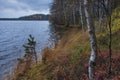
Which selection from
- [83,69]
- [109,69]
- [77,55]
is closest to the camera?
[109,69]

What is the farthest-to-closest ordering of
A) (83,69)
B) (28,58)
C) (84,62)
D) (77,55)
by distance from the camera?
(28,58), (77,55), (84,62), (83,69)

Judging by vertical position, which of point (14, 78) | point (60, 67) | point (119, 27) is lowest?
point (14, 78)

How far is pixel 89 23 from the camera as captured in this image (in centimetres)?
924

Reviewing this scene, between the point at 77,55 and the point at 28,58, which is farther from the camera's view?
the point at 28,58

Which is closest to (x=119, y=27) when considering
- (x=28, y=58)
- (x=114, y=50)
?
(x=114, y=50)

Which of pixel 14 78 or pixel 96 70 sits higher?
pixel 96 70

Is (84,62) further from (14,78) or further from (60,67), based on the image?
(14,78)

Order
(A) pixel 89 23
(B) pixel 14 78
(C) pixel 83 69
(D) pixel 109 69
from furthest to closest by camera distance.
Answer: (B) pixel 14 78
(C) pixel 83 69
(D) pixel 109 69
(A) pixel 89 23

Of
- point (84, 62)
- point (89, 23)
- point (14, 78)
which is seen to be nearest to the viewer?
point (89, 23)

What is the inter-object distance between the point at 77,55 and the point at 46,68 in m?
1.68

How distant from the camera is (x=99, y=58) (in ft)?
39.2

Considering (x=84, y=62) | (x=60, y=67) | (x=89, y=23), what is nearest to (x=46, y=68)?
(x=60, y=67)

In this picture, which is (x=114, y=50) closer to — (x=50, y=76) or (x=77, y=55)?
(x=77, y=55)

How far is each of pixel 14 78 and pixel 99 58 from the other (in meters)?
4.99
